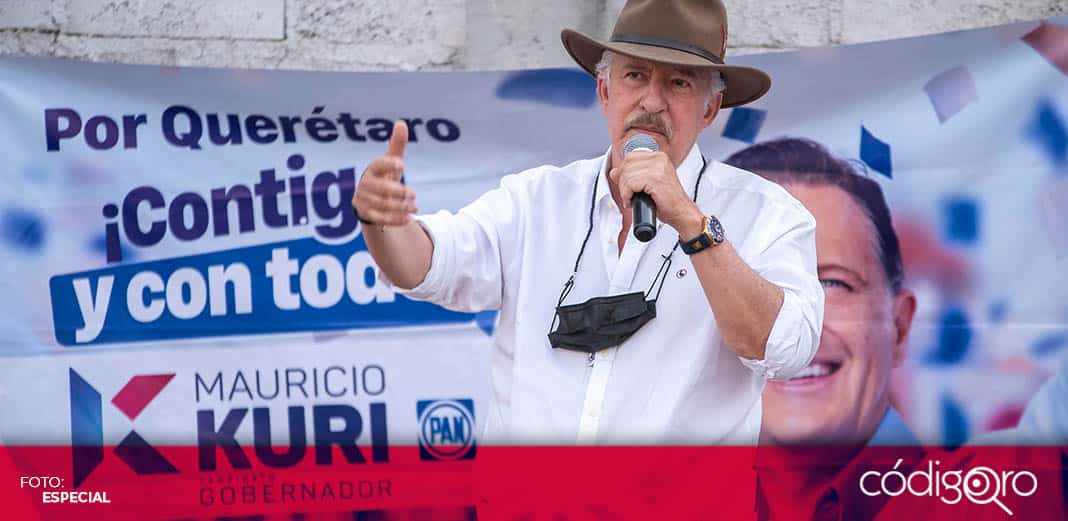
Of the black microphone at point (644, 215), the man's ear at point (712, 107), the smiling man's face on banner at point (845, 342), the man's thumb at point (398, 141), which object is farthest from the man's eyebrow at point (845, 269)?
the man's thumb at point (398, 141)

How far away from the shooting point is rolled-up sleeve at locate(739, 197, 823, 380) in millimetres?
2111

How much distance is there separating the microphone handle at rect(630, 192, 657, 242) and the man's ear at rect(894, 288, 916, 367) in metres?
1.72

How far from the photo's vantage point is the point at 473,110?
3.71 meters

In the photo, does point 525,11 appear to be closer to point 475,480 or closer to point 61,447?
point 475,480

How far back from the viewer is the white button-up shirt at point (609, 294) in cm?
233

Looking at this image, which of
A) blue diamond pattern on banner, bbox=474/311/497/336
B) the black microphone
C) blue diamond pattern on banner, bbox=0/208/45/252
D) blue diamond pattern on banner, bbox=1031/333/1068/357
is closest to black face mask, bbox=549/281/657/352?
the black microphone

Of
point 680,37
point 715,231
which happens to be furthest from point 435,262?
point 680,37

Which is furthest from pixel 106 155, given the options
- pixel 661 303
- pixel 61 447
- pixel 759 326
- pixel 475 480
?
pixel 759 326

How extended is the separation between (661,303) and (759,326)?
302 millimetres

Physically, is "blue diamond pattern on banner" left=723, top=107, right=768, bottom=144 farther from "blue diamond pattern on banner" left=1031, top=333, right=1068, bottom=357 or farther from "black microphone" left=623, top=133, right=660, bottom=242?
"black microphone" left=623, top=133, right=660, bottom=242

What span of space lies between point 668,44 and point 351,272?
5.28 ft

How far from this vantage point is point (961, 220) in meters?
3.49

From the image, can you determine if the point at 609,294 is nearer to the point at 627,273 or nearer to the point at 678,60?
the point at 627,273

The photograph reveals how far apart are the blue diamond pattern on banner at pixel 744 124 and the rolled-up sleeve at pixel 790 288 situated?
122cm
